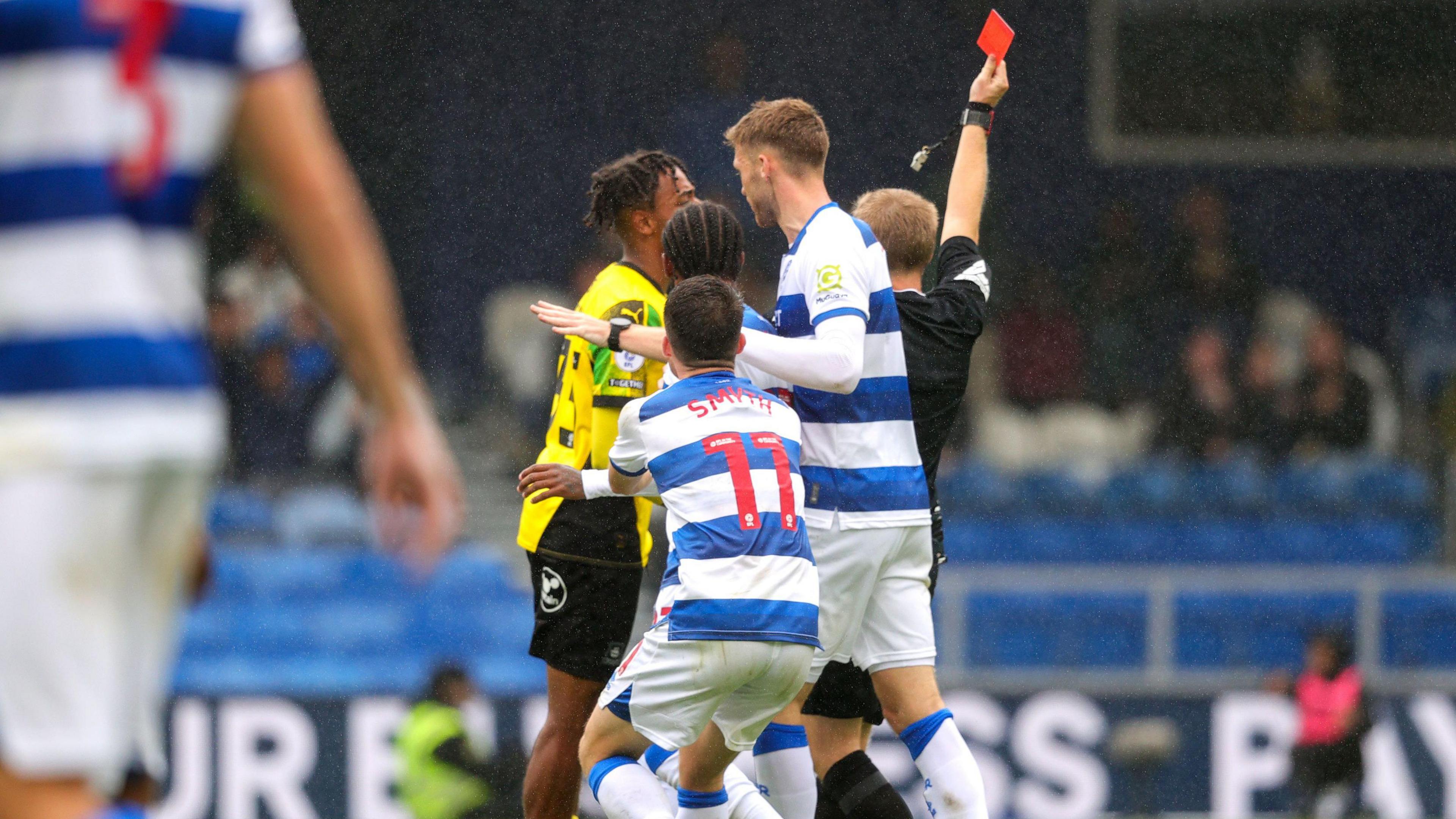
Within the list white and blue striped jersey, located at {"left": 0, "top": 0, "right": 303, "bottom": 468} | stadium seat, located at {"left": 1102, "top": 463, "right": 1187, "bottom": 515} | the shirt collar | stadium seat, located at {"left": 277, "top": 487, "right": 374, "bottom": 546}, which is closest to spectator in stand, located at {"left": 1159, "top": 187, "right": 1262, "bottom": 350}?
stadium seat, located at {"left": 1102, "top": 463, "right": 1187, "bottom": 515}

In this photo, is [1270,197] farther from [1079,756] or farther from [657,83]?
[1079,756]

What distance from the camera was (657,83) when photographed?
13.8 m

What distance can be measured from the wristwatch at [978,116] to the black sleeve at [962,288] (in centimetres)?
33

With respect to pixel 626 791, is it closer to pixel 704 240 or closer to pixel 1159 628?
pixel 704 240

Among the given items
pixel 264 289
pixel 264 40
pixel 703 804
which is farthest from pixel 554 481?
pixel 264 289

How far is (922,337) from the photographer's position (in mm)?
4641

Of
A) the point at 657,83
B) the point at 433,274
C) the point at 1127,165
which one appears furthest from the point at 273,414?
the point at 1127,165

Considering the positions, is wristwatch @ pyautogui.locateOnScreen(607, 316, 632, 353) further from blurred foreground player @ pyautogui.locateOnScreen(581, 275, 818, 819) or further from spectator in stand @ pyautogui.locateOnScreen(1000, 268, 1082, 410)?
spectator in stand @ pyautogui.locateOnScreen(1000, 268, 1082, 410)

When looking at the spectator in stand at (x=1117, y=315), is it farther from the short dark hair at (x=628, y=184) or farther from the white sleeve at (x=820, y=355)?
the white sleeve at (x=820, y=355)

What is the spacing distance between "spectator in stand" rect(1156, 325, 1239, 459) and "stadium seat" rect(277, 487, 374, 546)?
5.48m

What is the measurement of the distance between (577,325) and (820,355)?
58 cm

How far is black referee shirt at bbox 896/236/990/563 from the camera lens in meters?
4.63

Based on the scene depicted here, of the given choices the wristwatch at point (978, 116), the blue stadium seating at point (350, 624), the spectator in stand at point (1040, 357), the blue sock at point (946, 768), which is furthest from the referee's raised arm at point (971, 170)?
the spectator in stand at point (1040, 357)

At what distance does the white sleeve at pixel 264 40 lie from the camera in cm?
200
